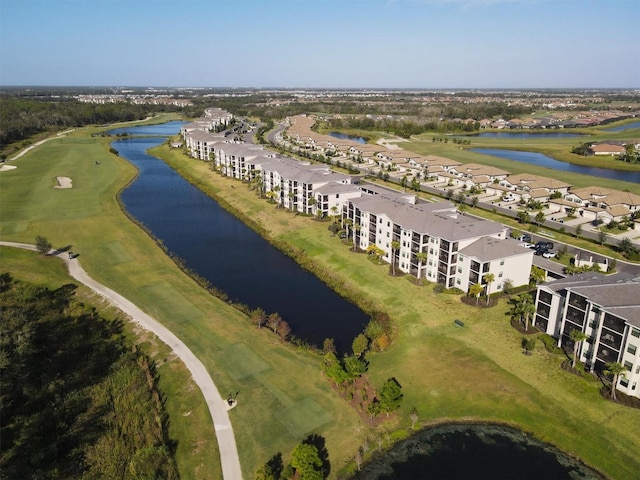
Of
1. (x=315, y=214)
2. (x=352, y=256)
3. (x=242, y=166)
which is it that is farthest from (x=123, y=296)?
(x=242, y=166)

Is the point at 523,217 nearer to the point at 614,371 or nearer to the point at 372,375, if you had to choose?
the point at 614,371

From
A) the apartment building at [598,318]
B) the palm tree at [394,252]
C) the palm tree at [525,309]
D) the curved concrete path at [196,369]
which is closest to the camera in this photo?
the curved concrete path at [196,369]

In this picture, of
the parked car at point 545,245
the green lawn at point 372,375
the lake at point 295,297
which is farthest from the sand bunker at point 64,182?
the parked car at point 545,245

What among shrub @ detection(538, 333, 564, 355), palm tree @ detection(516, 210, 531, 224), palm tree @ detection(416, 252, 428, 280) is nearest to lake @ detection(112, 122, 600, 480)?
palm tree @ detection(416, 252, 428, 280)

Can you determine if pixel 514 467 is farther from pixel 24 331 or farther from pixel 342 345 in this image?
pixel 24 331

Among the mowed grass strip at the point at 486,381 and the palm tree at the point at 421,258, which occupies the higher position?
the palm tree at the point at 421,258

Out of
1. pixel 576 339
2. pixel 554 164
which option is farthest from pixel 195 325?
pixel 554 164

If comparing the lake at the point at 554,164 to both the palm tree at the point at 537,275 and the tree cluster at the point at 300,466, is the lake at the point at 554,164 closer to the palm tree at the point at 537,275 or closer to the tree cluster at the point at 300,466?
the palm tree at the point at 537,275
